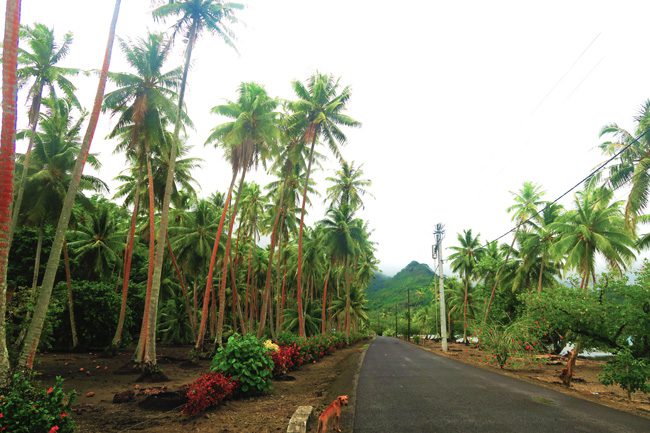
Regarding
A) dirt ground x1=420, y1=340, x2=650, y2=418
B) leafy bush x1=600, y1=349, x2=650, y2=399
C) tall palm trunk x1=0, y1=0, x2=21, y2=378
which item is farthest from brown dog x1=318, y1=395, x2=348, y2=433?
leafy bush x1=600, y1=349, x2=650, y2=399

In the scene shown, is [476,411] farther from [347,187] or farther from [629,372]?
[347,187]

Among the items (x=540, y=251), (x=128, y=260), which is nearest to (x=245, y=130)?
(x=128, y=260)

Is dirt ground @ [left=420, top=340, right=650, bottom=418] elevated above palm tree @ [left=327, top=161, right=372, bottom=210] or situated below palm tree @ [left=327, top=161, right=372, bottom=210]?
below

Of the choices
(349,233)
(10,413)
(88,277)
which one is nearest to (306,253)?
(349,233)

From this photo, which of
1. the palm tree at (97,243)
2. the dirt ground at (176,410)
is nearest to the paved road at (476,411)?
the dirt ground at (176,410)

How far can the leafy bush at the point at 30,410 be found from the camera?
14.0ft

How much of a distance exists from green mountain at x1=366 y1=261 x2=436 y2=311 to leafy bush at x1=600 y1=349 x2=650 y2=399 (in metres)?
124

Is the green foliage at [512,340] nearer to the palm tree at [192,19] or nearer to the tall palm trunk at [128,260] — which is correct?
the palm tree at [192,19]

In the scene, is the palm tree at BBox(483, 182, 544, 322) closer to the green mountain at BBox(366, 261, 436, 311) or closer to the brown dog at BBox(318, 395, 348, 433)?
the brown dog at BBox(318, 395, 348, 433)

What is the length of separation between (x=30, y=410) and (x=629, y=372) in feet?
46.3

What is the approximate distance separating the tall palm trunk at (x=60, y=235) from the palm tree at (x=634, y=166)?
2109 cm

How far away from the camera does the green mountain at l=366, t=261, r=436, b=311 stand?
14206 cm

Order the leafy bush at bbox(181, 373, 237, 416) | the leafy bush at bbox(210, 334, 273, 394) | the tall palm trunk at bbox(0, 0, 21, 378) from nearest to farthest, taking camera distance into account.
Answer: the tall palm trunk at bbox(0, 0, 21, 378), the leafy bush at bbox(181, 373, 237, 416), the leafy bush at bbox(210, 334, 273, 394)

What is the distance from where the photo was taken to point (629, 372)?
10555mm
